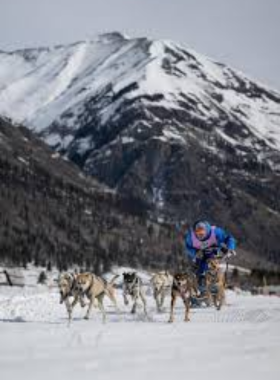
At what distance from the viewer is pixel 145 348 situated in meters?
13.7

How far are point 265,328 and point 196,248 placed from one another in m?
9.69

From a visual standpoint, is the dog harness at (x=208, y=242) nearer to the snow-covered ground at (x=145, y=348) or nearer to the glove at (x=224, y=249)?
the glove at (x=224, y=249)

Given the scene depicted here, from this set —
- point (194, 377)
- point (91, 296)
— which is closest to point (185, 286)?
point (91, 296)

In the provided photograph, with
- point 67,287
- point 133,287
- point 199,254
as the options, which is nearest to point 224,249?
point 199,254

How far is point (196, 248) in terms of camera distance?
25922mm

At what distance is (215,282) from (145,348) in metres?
10.9

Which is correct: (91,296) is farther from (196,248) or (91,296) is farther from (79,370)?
(79,370)

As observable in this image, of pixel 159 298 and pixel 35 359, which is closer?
pixel 35 359

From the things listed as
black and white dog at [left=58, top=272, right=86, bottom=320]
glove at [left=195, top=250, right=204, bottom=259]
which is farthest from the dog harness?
black and white dog at [left=58, top=272, right=86, bottom=320]

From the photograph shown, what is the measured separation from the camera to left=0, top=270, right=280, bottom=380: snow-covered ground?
1107cm

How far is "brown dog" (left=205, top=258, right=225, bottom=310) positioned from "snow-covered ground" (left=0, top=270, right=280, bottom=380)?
9.07 ft

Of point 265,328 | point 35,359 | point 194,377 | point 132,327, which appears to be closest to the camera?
point 194,377

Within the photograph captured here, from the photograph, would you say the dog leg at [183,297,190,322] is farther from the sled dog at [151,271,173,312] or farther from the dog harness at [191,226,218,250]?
the dog harness at [191,226,218,250]

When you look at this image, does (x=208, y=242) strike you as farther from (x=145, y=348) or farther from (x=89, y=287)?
(x=145, y=348)
